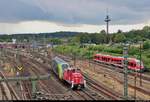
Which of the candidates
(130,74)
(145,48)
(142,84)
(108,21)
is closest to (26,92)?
(142,84)

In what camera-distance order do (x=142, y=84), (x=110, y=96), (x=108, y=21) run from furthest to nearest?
(x=108, y=21) → (x=142, y=84) → (x=110, y=96)

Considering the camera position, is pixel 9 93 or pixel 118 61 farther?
pixel 118 61

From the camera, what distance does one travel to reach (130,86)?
59562 millimetres

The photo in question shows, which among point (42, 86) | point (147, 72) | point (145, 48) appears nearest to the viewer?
point (42, 86)

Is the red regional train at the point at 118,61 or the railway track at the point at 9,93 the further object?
the red regional train at the point at 118,61

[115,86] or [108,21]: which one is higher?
[108,21]

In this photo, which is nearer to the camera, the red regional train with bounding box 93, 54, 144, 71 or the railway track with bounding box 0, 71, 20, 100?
the railway track with bounding box 0, 71, 20, 100

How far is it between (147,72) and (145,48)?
32.0 metres

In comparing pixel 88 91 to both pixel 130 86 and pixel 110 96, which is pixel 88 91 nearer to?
pixel 110 96

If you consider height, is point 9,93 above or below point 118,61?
below

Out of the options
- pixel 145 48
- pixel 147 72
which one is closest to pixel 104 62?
pixel 145 48

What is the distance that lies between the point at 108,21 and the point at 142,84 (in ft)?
322

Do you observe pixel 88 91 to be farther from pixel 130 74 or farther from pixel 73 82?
pixel 130 74

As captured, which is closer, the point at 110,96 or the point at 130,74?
the point at 110,96
